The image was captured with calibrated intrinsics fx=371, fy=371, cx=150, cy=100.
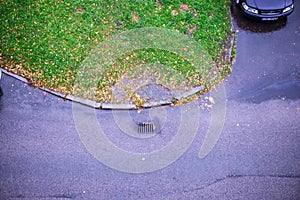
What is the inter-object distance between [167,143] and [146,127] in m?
0.68

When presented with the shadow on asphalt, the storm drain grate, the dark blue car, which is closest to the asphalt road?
the storm drain grate

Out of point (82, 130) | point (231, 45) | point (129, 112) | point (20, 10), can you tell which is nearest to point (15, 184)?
point (82, 130)

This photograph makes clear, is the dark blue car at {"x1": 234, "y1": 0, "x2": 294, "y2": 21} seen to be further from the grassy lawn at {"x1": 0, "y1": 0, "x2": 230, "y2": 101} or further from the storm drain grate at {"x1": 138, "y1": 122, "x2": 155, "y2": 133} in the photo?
the storm drain grate at {"x1": 138, "y1": 122, "x2": 155, "y2": 133}

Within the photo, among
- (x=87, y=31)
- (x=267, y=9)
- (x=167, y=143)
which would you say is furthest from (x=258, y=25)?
(x=87, y=31)

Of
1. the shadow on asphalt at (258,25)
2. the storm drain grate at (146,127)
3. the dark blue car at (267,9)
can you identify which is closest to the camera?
the storm drain grate at (146,127)

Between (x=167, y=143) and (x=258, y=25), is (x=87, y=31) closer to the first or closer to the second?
(x=167, y=143)

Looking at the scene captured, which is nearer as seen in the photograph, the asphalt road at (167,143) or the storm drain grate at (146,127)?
the asphalt road at (167,143)

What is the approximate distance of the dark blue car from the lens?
10469mm

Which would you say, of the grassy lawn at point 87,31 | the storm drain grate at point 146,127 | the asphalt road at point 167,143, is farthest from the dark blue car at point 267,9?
the storm drain grate at point 146,127

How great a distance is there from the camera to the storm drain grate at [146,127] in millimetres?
9281

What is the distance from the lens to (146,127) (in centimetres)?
933

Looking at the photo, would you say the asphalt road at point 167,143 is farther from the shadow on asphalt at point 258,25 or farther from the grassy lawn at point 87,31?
the shadow on asphalt at point 258,25

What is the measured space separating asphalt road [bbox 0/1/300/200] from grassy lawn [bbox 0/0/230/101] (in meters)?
0.64

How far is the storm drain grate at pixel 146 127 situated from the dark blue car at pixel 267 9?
438 cm
